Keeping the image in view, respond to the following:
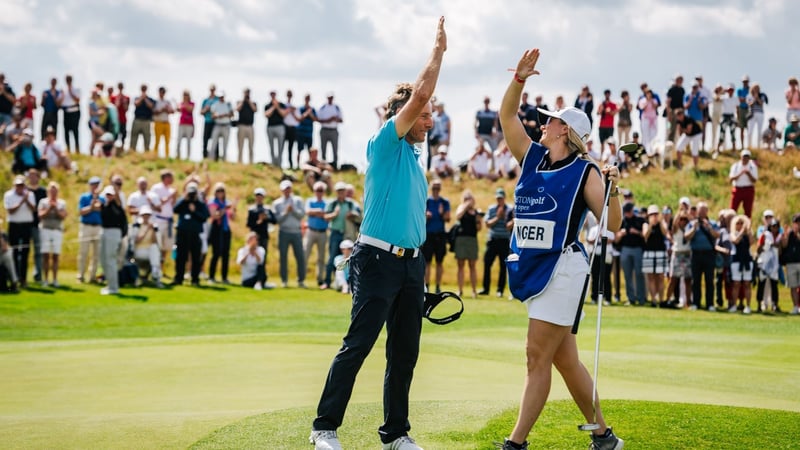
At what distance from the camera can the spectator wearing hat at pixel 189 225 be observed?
74.6 feet

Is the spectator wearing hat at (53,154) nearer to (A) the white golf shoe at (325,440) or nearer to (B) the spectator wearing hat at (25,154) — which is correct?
(B) the spectator wearing hat at (25,154)

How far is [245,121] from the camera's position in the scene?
31.4 m

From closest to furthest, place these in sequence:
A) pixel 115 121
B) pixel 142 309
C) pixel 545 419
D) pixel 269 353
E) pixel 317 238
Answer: pixel 545 419 → pixel 269 353 → pixel 142 309 → pixel 317 238 → pixel 115 121

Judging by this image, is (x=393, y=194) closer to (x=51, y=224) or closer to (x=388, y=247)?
Answer: (x=388, y=247)

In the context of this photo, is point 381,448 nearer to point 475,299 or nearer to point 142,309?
point 142,309

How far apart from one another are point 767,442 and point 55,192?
714 inches

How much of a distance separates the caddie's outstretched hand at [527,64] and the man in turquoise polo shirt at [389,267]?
52 cm

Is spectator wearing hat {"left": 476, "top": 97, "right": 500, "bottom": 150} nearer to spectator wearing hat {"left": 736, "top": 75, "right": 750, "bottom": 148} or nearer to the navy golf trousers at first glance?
spectator wearing hat {"left": 736, "top": 75, "right": 750, "bottom": 148}

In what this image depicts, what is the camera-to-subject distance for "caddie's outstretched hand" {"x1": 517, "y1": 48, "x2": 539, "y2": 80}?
21.6 ft

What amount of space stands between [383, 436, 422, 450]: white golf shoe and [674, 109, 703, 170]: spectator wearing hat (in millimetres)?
25970

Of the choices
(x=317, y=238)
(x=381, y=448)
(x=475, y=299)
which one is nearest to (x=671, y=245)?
(x=475, y=299)

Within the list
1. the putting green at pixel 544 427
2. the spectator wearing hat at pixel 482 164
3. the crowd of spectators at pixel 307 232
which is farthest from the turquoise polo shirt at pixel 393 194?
the spectator wearing hat at pixel 482 164

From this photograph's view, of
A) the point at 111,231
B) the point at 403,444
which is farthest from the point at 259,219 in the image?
the point at 403,444

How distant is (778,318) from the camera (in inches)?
830
